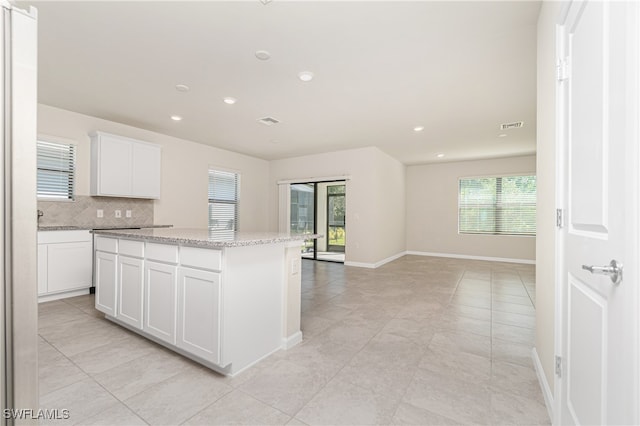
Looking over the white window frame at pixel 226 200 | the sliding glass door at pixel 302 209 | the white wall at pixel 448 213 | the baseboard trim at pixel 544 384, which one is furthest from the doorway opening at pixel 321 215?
the baseboard trim at pixel 544 384

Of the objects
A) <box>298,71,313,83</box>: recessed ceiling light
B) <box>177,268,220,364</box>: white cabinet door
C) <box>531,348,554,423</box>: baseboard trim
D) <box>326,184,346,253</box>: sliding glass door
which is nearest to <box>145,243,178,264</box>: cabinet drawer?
<box>177,268,220,364</box>: white cabinet door

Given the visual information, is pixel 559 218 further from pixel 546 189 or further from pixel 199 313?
pixel 199 313

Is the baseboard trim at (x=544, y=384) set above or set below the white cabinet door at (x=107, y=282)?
below

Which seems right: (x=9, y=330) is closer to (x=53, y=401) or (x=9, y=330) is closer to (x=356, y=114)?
(x=53, y=401)

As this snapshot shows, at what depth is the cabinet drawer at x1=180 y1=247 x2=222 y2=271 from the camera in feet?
6.19

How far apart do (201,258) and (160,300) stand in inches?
25.8

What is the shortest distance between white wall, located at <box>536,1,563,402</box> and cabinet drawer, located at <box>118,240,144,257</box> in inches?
117

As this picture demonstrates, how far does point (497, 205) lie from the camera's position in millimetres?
7125

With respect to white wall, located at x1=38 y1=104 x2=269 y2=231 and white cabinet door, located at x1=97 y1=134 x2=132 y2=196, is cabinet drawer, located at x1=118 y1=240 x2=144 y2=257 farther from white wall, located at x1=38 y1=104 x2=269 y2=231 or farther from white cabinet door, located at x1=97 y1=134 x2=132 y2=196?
white wall, located at x1=38 y1=104 x2=269 y2=231

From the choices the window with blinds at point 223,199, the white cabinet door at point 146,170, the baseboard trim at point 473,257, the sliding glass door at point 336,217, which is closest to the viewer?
the white cabinet door at point 146,170

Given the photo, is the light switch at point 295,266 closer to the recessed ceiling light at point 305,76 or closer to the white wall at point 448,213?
the recessed ceiling light at point 305,76

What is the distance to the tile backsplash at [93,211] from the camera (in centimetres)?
393

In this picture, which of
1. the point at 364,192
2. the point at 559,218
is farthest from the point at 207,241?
the point at 364,192

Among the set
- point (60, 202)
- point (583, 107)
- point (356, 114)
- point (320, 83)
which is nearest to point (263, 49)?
point (320, 83)
